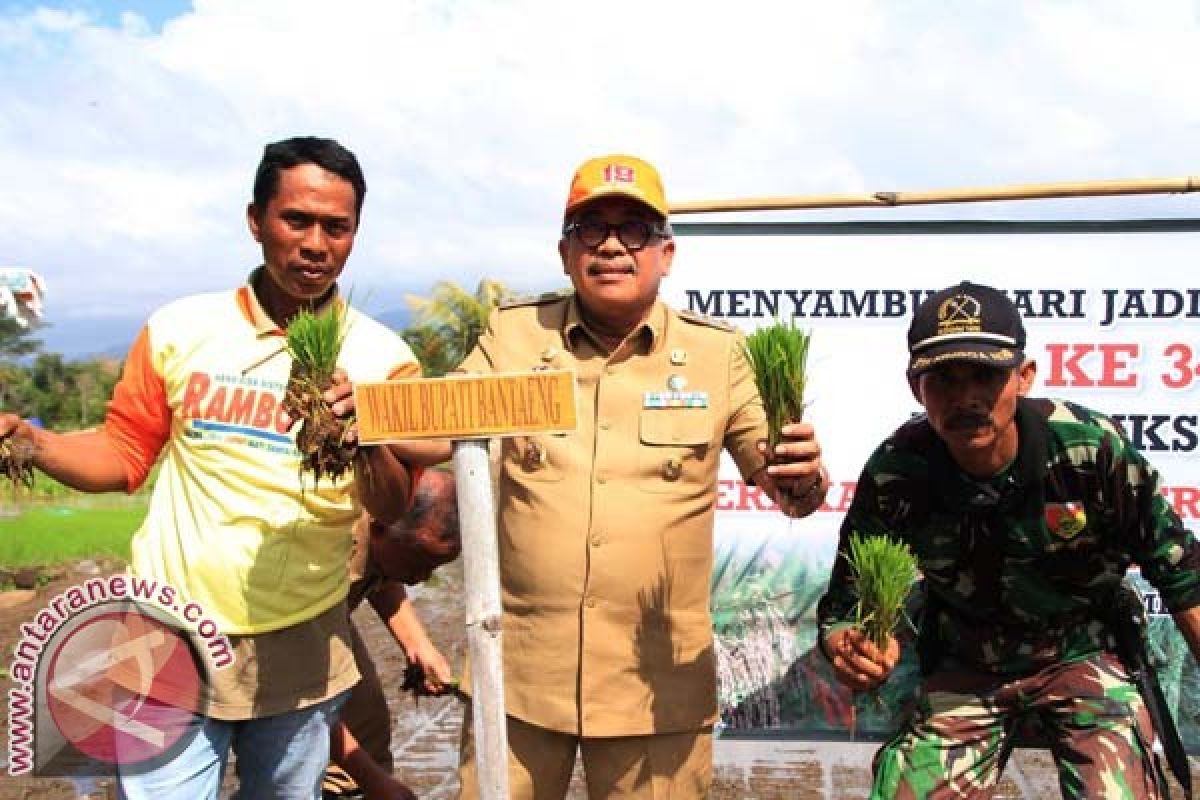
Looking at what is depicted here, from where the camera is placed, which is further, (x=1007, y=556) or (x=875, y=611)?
(x=1007, y=556)

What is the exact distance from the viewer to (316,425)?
2.02 meters

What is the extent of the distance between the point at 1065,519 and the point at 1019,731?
2.10 ft

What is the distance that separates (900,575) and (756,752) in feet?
8.15

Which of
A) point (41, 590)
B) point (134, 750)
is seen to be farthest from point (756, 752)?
point (41, 590)

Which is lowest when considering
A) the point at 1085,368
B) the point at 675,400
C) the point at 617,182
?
the point at 675,400

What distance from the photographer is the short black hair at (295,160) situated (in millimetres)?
2334

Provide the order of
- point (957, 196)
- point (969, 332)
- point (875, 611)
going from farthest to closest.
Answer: point (957, 196)
point (969, 332)
point (875, 611)

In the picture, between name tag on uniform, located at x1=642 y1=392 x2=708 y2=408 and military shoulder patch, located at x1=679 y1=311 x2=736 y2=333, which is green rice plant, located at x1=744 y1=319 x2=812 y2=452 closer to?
name tag on uniform, located at x1=642 y1=392 x2=708 y2=408

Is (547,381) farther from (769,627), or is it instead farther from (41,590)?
(41,590)

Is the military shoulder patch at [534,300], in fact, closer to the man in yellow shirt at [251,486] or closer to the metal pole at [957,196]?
the man in yellow shirt at [251,486]

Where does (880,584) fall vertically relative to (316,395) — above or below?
below

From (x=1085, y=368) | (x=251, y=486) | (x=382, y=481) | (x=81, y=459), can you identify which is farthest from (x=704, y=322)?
(x=1085, y=368)

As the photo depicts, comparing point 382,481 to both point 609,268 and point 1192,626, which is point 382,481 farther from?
point 1192,626

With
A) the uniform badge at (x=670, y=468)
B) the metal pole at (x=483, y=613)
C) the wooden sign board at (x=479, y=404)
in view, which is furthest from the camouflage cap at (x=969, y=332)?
the metal pole at (x=483, y=613)
